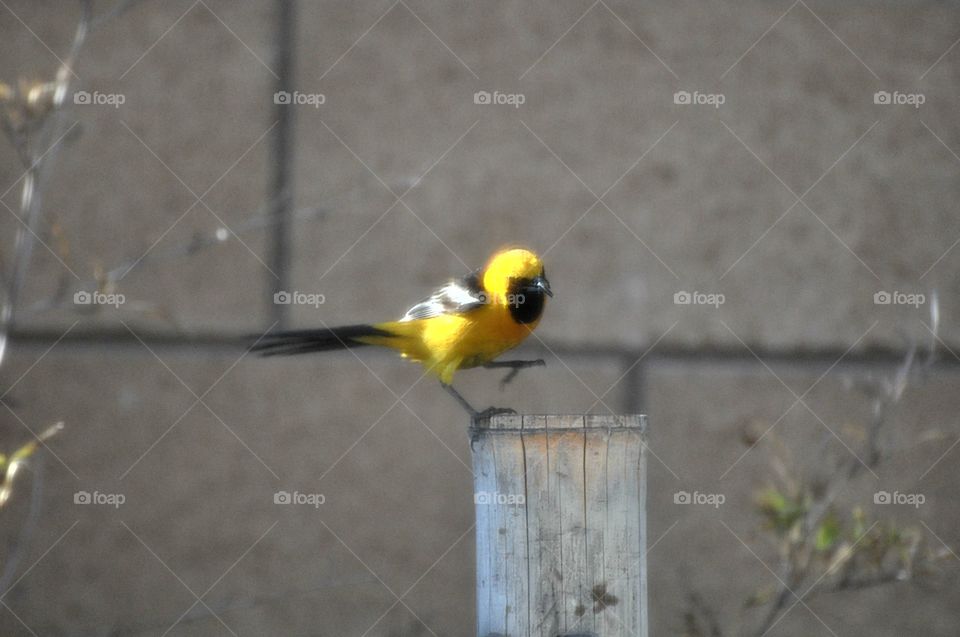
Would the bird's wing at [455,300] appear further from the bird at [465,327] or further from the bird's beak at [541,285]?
the bird's beak at [541,285]

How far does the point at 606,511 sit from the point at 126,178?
13.3ft

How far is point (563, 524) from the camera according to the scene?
314cm

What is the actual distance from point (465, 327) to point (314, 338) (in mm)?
705

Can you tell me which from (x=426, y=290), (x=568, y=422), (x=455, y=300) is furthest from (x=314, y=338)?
(x=568, y=422)

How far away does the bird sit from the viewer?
4867mm

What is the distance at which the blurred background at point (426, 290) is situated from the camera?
245 inches

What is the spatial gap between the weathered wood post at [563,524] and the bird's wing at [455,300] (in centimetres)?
177

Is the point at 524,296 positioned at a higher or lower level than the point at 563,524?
higher

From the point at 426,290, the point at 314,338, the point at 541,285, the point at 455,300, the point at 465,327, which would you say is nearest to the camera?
the point at 541,285

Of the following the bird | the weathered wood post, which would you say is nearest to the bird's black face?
the bird

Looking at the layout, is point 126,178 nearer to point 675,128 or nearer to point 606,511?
point 675,128

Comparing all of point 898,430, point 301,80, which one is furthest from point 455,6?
point 898,430

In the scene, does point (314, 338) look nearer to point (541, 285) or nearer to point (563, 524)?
point (541, 285)

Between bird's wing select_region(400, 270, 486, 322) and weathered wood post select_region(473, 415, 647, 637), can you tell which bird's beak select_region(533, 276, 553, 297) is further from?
weathered wood post select_region(473, 415, 647, 637)
